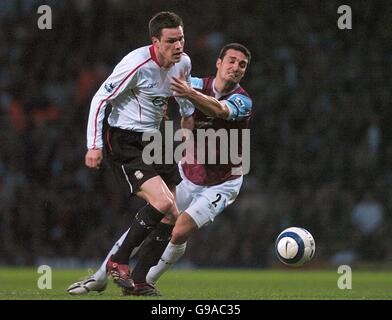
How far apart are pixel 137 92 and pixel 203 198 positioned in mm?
1011

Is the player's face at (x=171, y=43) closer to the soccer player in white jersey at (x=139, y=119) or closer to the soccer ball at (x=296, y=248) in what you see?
the soccer player in white jersey at (x=139, y=119)

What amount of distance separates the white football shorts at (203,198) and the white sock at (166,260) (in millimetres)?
289

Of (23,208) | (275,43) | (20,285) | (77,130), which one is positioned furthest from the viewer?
(275,43)

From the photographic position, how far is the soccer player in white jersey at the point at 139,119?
6.98 m

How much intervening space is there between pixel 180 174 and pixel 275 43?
22.0 feet

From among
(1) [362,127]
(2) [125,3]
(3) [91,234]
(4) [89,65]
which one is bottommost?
(3) [91,234]

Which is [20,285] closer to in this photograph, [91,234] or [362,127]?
[91,234]

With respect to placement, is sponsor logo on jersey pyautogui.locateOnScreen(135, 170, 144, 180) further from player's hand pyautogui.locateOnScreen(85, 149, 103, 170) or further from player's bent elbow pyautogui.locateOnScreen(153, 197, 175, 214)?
player's hand pyautogui.locateOnScreen(85, 149, 103, 170)

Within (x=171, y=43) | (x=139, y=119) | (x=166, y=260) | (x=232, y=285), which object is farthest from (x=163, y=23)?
(x=232, y=285)

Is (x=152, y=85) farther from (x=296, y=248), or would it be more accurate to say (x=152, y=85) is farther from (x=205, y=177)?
(x=296, y=248)

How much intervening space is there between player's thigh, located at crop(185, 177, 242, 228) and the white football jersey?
675 millimetres

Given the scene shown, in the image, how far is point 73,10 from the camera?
14500 mm

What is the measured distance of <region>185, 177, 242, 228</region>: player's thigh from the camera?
7473 millimetres


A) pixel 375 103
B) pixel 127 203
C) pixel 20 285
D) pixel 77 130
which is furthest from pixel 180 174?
pixel 375 103
